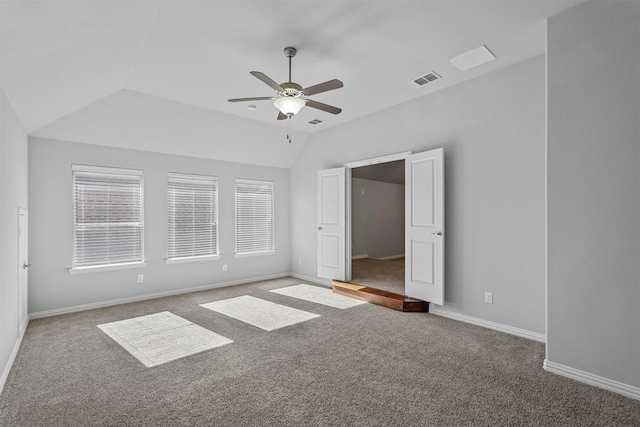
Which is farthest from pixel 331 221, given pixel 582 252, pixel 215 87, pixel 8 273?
pixel 8 273

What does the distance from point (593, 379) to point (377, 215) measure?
694 cm

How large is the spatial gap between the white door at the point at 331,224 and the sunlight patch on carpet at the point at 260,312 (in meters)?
1.44

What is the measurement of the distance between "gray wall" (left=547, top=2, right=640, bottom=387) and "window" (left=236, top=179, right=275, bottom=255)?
5055 millimetres

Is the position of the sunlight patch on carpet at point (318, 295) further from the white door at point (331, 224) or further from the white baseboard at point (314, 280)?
the white door at point (331, 224)

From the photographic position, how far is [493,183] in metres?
3.82

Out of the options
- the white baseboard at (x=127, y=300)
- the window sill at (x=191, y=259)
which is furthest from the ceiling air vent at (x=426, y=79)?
the white baseboard at (x=127, y=300)

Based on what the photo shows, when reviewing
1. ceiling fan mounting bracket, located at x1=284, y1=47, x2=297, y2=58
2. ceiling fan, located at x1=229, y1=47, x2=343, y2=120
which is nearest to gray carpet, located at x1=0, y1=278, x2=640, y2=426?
ceiling fan, located at x1=229, y1=47, x2=343, y2=120

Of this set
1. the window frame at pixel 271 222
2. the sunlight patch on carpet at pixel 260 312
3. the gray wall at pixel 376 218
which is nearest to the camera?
the sunlight patch on carpet at pixel 260 312

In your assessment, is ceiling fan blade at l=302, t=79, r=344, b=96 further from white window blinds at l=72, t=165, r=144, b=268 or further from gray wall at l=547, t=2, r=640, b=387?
white window blinds at l=72, t=165, r=144, b=268

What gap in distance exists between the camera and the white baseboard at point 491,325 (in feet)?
11.3

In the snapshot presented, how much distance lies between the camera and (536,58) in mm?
3447

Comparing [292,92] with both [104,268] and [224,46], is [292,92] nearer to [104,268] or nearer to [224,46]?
[224,46]

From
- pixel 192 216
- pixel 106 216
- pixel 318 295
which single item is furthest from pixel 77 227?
pixel 318 295

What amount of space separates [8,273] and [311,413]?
2954mm
